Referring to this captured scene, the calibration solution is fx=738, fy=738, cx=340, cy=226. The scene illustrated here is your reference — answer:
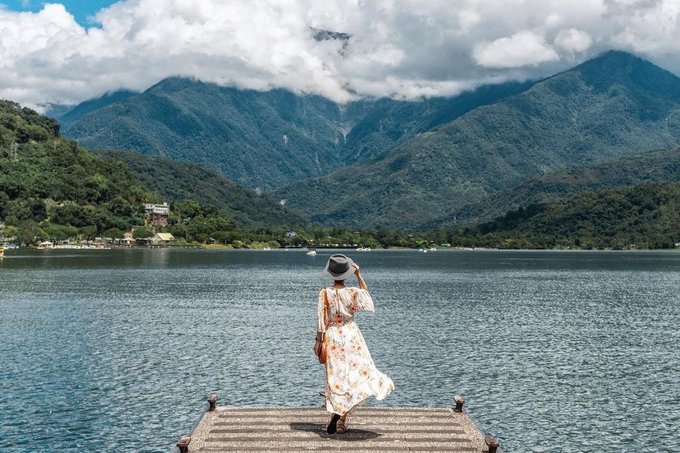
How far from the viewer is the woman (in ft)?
70.9

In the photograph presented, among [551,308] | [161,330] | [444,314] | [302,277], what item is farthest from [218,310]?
[302,277]

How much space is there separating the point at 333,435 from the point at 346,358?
8.36 ft

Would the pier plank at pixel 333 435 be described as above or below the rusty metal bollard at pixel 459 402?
below

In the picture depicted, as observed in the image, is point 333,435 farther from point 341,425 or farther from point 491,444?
point 491,444

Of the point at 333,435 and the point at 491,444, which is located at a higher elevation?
the point at 491,444

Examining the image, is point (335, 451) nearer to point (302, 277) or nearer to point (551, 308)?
point (551, 308)

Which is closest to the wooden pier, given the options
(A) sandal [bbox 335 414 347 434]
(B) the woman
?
(A) sandal [bbox 335 414 347 434]

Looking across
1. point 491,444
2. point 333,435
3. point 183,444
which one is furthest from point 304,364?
point 491,444

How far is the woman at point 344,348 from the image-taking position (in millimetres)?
21625

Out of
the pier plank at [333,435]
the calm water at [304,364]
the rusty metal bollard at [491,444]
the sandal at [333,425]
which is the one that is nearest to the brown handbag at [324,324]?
the sandal at [333,425]

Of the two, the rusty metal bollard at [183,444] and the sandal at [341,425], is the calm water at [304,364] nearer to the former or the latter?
the rusty metal bollard at [183,444]

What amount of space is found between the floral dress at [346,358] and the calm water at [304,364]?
35.0 feet

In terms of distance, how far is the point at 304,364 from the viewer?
47281 millimetres

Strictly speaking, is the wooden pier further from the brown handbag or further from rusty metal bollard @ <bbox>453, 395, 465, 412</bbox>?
the brown handbag
